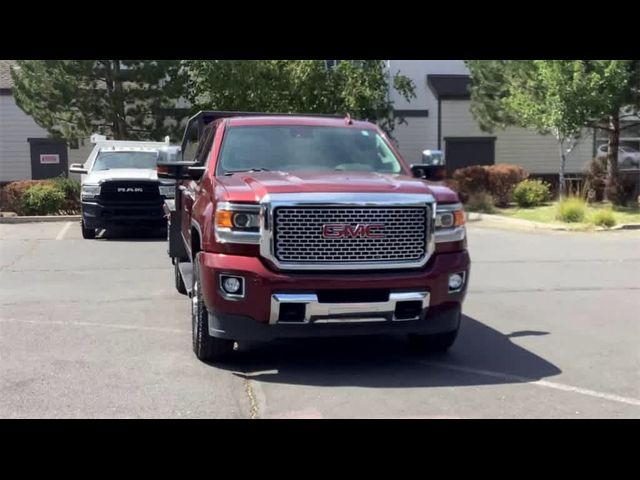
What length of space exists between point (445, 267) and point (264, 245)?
1.39 m

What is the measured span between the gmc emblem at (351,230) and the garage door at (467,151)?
21715 mm

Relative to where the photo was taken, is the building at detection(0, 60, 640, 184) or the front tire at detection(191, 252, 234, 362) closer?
the front tire at detection(191, 252, 234, 362)

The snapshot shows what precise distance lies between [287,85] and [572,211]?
331 inches

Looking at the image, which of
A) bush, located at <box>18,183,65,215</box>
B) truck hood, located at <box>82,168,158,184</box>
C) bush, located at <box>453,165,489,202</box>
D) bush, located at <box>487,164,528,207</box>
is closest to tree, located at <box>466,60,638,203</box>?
bush, located at <box>487,164,528,207</box>

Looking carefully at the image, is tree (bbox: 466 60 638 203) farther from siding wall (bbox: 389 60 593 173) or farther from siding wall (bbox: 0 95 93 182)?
siding wall (bbox: 0 95 93 182)

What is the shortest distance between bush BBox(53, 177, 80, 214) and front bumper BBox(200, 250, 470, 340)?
16018 millimetres

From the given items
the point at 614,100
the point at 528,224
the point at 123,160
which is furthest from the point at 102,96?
the point at 614,100

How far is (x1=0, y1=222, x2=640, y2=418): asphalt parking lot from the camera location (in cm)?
484

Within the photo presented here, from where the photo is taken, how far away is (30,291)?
912 centimetres

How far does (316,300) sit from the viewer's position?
16.9 ft

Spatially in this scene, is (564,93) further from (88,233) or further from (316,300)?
(316,300)

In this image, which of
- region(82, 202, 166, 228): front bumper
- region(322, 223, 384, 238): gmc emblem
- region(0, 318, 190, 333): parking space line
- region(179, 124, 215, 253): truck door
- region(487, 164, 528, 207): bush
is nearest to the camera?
region(322, 223, 384, 238): gmc emblem

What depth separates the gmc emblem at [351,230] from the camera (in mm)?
5266
